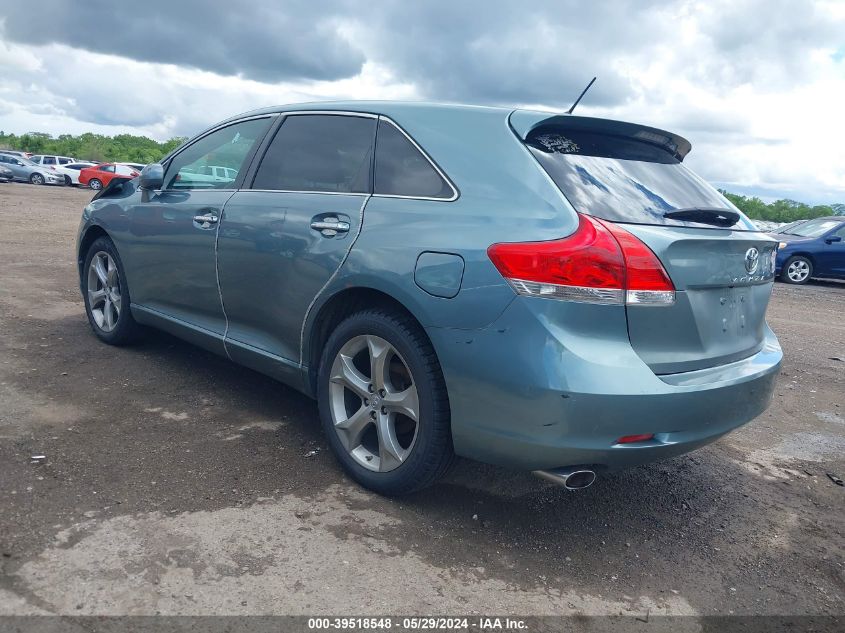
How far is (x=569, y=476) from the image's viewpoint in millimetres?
2824

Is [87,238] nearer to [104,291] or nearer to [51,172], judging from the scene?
[104,291]

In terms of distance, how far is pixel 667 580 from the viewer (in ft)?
9.58

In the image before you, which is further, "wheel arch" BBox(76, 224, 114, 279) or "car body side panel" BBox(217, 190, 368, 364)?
"wheel arch" BBox(76, 224, 114, 279)

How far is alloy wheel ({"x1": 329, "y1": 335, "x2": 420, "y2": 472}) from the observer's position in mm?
3234

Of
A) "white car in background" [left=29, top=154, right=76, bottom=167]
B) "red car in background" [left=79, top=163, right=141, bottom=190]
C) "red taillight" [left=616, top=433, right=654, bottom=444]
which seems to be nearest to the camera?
"red taillight" [left=616, top=433, right=654, bottom=444]

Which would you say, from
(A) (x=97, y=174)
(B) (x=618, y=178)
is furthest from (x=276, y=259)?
(A) (x=97, y=174)

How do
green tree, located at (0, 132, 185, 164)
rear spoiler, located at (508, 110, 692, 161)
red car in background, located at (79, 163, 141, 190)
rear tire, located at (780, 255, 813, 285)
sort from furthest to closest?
green tree, located at (0, 132, 185, 164), red car in background, located at (79, 163, 141, 190), rear tire, located at (780, 255, 813, 285), rear spoiler, located at (508, 110, 692, 161)

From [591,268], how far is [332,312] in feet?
4.36

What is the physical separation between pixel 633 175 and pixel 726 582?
1.67m

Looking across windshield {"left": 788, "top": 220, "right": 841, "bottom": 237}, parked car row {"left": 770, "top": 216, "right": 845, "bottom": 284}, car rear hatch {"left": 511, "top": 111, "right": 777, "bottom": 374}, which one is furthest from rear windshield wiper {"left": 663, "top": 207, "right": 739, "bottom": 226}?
windshield {"left": 788, "top": 220, "right": 841, "bottom": 237}

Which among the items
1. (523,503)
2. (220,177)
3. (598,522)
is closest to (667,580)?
(598,522)

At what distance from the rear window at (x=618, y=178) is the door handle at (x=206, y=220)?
192 centimetres

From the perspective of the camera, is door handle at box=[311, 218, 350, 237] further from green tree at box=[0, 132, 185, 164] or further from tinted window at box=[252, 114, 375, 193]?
green tree at box=[0, 132, 185, 164]

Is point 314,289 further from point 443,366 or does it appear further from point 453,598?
point 453,598
